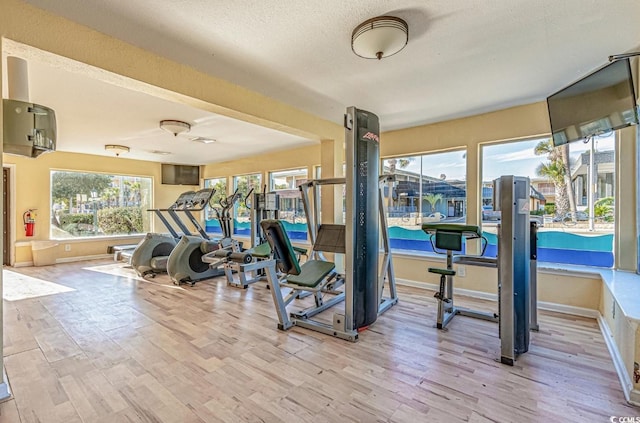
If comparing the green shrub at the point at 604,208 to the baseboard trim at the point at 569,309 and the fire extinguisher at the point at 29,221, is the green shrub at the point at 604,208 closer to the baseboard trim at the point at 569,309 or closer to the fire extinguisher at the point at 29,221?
the baseboard trim at the point at 569,309

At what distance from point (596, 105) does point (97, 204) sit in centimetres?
919

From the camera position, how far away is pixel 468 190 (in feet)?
13.6

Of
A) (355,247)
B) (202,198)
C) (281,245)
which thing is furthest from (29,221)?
(355,247)

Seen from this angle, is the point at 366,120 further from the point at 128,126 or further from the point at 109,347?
the point at 128,126

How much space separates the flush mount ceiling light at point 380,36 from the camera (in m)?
2.04

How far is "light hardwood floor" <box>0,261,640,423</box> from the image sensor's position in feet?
5.93

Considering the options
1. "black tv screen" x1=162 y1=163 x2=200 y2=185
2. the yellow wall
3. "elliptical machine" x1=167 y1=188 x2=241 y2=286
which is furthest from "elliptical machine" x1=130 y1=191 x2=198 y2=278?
"black tv screen" x1=162 y1=163 x2=200 y2=185

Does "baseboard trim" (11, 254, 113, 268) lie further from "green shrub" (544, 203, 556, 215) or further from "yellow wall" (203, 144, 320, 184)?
"green shrub" (544, 203, 556, 215)

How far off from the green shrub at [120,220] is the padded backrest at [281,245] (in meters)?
6.54

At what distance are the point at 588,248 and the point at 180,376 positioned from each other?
439cm

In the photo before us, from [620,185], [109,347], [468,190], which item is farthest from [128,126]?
[620,185]

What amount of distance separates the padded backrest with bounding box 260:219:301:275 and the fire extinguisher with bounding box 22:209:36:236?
6.41 m

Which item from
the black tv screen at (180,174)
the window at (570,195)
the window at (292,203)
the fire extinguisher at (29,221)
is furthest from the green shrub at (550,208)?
the fire extinguisher at (29,221)

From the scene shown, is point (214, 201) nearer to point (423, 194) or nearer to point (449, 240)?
point (423, 194)
